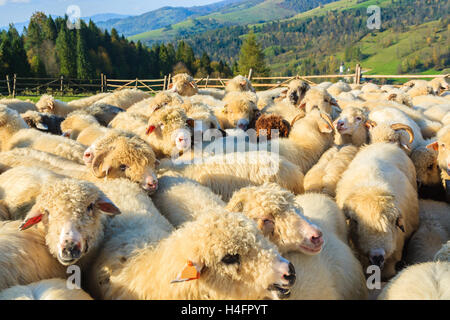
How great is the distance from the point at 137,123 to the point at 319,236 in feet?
14.9

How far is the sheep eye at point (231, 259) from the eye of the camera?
2.41 meters

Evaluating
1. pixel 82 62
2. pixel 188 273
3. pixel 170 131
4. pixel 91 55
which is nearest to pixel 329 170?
pixel 170 131

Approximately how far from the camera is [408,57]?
135750 mm

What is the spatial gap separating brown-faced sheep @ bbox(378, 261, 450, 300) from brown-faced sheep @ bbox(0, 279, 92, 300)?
2.12 meters

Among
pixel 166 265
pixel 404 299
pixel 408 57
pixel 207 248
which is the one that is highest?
pixel 408 57

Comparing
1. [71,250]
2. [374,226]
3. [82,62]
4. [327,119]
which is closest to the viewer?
[71,250]

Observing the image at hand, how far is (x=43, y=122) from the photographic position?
25.4ft

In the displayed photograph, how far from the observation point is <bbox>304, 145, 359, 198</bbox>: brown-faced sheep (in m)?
4.88

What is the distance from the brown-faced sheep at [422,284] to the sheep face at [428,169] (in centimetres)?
318

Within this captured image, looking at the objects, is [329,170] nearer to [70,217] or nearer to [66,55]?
[70,217]

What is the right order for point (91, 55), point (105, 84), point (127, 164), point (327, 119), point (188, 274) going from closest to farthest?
point (188, 274) < point (127, 164) < point (327, 119) < point (105, 84) < point (91, 55)

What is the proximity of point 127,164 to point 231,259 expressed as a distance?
2.35 meters

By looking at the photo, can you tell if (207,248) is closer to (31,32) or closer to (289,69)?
(31,32)

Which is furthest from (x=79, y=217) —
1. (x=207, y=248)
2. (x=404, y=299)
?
(x=404, y=299)
